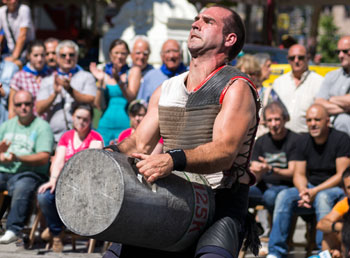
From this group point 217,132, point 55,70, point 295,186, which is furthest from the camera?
point 55,70

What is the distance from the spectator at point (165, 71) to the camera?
302 inches

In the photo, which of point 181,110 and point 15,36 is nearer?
point 181,110

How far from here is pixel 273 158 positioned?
7289mm

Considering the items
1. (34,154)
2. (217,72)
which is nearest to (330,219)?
(34,154)

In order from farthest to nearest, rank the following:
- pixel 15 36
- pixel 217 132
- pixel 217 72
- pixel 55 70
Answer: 1. pixel 15 36
2. pixel 55 70
3. pixel 217 72
4. pixel 217 132

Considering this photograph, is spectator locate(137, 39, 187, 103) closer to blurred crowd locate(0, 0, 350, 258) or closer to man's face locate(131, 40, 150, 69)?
blurred crowd locate(0, 0, 350, 258)

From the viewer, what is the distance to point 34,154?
7316 mm

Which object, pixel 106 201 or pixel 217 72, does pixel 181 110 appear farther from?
pixel 106 201

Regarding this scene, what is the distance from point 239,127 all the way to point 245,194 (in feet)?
1.31

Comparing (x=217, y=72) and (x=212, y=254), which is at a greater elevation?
(x=217, y=72)

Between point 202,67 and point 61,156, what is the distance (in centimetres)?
A: 374

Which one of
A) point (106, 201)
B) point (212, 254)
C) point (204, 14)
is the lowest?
point (212, 254)

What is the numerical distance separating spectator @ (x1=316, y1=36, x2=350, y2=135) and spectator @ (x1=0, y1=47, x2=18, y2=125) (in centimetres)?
340

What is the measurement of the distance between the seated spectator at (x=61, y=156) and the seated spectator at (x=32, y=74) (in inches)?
40.6
